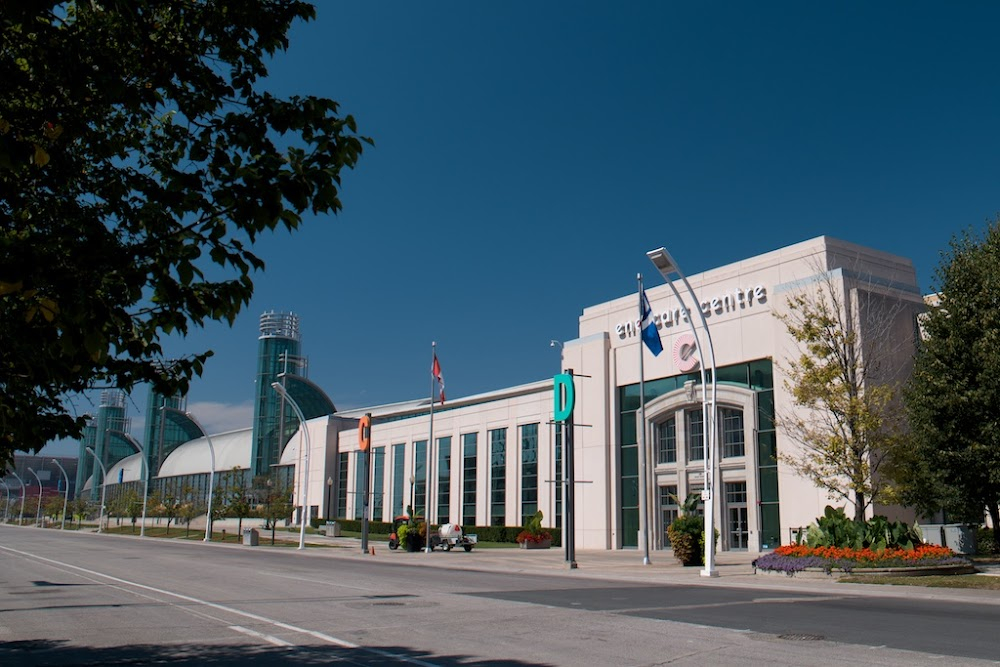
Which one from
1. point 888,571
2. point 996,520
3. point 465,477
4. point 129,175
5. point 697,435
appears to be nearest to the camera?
point 129,175

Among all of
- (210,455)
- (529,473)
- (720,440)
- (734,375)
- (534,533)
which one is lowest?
(534,533)

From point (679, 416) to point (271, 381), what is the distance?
8497cm

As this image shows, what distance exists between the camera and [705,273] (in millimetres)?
40812

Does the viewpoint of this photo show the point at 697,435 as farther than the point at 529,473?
No

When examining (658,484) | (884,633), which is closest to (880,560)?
(884,633)

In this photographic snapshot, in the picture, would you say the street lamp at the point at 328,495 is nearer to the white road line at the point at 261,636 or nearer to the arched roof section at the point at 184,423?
the white road line at the point at 261,636

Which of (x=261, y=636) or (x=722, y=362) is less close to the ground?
(x=722, y=362)

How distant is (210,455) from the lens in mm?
111000

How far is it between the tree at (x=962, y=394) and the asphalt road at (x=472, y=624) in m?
10.4

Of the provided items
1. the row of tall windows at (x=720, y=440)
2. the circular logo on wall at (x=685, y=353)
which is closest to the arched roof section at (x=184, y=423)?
the row of tall windows at (x=720, y=440)

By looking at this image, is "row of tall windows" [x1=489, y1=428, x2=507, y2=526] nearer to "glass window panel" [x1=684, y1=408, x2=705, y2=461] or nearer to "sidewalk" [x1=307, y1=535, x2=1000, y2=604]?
"sidewalk" [x1=307, y1=535, x2=1000, y2=604]

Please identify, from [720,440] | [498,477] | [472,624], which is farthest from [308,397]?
[472,624]

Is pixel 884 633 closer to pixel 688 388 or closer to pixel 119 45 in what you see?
pixel 119 45

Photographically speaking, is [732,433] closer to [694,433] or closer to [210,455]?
[694,433]
